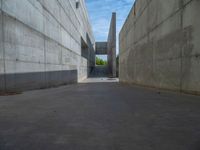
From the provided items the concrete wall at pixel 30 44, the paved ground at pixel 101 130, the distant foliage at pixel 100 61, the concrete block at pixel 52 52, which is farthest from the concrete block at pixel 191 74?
the distant foliage at pixel 100 61

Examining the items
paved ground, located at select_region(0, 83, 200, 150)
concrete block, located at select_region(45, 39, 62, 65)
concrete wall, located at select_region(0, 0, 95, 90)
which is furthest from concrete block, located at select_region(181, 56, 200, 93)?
concrete block, located at select_region(45, 39, 62, 65)

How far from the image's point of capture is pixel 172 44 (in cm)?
555

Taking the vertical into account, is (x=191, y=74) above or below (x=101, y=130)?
above

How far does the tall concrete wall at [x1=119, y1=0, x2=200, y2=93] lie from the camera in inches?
174

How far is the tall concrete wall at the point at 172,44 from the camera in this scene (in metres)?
4.43

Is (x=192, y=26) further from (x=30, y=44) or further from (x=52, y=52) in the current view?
(x=52, y=52)

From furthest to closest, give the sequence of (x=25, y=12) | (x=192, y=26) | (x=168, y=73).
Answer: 1. (x=25, y=12)
2. (x=168, y=73)
3. (x=192, y=26)

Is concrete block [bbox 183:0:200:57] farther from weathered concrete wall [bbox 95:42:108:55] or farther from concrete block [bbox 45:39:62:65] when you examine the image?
weathered concrete wall [bbox 95:42:108:55]

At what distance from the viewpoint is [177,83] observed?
529 cm

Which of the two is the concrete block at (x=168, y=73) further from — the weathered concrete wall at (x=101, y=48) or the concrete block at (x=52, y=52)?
the weathered concrete wall at (x=101, y=48)

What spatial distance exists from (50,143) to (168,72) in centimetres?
516

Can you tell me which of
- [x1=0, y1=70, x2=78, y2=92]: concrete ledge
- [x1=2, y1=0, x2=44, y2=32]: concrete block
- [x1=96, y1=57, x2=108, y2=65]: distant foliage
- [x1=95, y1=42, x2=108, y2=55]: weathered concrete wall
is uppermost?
[x1=95, y1=42, x2=108, y2=55]: weathered concrete wall

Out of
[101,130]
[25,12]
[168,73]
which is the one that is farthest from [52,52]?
[101,130]

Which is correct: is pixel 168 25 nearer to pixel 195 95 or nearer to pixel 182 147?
pixel 195 95
